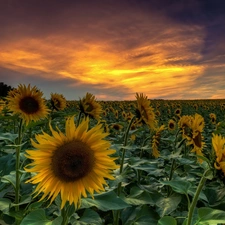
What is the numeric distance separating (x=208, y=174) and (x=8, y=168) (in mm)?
1872

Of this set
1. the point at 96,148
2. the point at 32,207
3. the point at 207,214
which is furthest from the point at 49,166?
the point at 207,214

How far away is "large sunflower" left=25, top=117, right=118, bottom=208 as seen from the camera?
1.98 metres

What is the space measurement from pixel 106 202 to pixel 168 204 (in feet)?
2.33

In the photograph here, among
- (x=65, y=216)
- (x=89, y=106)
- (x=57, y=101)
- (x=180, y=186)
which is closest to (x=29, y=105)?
(x=89, y=106)

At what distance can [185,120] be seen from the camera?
3.91 m

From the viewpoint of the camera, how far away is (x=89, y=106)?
4492 millimetres

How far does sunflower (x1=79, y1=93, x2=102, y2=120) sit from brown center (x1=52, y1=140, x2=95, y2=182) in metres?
2.40

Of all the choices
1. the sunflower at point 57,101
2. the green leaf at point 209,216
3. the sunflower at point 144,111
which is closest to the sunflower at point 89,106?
the sunflower at point 144,111

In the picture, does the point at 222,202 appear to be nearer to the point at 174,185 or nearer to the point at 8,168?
the point at 174,185

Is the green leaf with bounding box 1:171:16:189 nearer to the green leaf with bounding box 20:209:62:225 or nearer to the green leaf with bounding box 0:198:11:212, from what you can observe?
the green leaf with bounding box 0:198:11:212

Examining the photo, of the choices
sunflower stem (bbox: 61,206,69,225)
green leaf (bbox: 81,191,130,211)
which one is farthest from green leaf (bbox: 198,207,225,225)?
sunflower stem (bbox: 61,206,69,225)

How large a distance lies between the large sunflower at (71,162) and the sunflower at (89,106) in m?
2.39

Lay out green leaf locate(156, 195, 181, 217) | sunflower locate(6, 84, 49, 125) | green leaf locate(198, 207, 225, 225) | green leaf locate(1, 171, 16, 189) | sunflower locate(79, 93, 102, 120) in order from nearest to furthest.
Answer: green leaf locate(198, 207, 225, 225), green leaf locate(156, 195, 181, 217), green leaf locate(1, 171, 16, 189), sunflower locate(6, 84, 49, 125), sunflower locate(79, 93, 102, 120)

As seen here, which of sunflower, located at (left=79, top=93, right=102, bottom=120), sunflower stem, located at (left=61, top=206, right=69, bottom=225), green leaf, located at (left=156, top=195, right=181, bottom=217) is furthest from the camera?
sunflower, located at (left=79, top=93, right=102, bottom=120)
